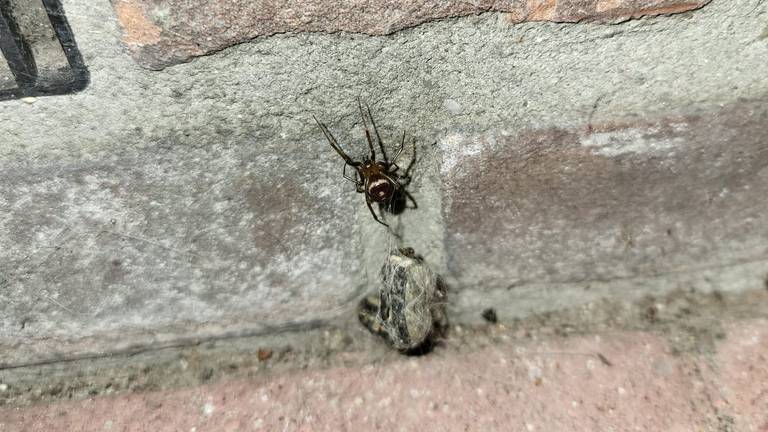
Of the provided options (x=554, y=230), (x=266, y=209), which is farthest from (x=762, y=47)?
(x=266, y=209)

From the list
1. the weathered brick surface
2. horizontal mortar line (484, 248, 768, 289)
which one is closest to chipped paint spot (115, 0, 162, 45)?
the weathered brick surface

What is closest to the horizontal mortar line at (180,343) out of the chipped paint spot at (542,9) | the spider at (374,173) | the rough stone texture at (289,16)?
the spider at (374,173)

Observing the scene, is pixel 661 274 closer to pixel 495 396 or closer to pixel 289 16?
pixel 495 396

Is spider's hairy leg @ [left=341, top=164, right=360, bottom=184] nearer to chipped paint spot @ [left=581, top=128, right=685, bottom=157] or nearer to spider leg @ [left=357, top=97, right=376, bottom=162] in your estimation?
spider leg @ [left=357, top=97, right=376, bottom=162]

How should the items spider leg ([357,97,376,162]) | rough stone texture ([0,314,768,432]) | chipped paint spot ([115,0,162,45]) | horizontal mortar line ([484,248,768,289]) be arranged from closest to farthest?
A: chipped paint spot ([115,0,162,45])
spider leg ([357,97,376,162])
rough stone texture ([0,314,768,432])
horizontal mortar line ([484,248,768,289])

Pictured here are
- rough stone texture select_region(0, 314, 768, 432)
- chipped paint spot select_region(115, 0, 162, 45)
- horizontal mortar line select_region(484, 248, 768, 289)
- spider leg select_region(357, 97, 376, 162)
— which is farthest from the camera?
horizontal mortar line select_region(484, 248, 768, 289)

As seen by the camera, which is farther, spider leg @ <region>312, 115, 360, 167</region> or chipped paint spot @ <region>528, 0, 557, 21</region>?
spider leg @ <region>312, 115, 360, 167</region>

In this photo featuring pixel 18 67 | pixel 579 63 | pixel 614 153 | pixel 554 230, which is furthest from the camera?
pixel 554 230

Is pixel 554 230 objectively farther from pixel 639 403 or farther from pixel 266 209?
pixel 266 209
